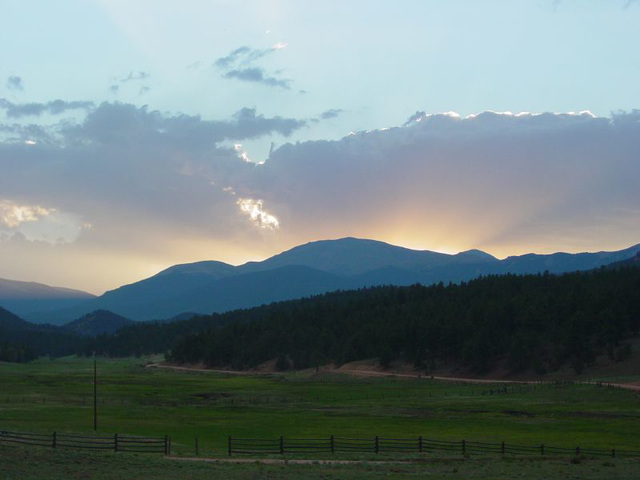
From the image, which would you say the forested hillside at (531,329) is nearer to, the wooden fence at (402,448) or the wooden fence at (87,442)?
the wooden fence at (402,448)

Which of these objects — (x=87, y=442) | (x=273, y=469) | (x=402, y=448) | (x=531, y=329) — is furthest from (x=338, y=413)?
(x=531, y=329)

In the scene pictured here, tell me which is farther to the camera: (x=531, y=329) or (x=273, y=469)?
(x=531, y=329)

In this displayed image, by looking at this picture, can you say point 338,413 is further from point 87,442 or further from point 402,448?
point 87,442

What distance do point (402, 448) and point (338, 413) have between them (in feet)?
116

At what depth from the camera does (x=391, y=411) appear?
308 feet

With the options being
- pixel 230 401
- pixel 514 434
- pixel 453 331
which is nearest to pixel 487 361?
pixel 453 331

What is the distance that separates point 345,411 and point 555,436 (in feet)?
108

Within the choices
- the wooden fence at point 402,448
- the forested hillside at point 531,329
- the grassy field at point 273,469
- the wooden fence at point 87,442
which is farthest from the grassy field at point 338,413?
the forested hillside at point 531,329

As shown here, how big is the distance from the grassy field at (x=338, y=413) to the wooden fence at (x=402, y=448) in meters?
3.56

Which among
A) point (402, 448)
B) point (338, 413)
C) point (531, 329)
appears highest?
point (531, 329)

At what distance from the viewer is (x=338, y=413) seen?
306 ft

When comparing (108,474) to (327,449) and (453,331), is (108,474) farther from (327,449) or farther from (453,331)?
(453,331)

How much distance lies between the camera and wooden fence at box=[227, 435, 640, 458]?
5547cm

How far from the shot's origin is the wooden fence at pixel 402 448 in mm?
55469
